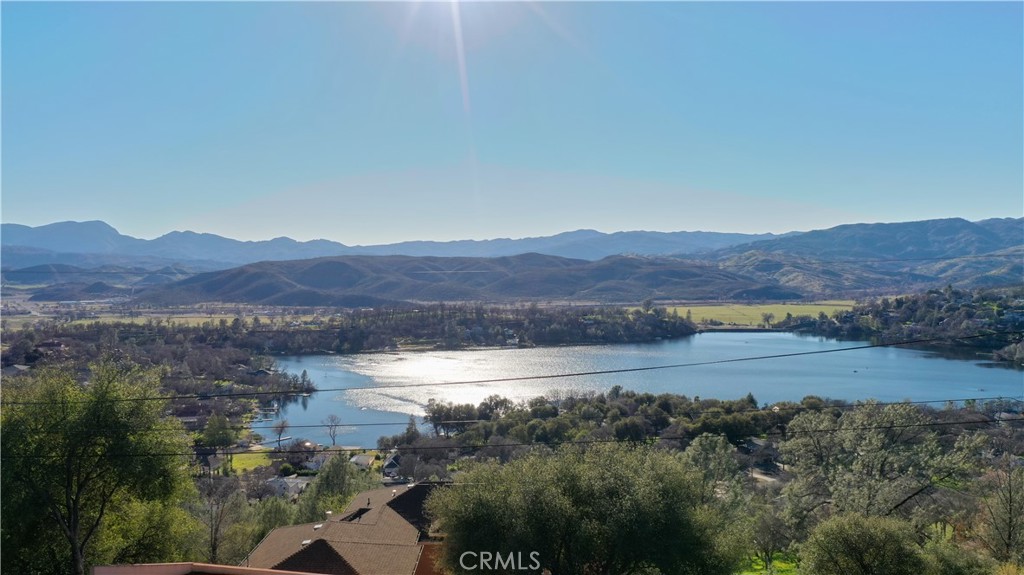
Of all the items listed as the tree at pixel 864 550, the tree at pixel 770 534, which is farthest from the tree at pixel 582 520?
the tree at pixel 770 534

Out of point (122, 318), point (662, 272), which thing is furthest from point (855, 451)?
point (662, 272)

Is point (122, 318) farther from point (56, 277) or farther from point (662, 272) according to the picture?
point (662, 272)

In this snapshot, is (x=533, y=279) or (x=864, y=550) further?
(x=533, y=279)

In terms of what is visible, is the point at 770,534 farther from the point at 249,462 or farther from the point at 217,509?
the point at 249,462

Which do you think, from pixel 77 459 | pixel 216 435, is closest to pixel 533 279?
pixel 216 435

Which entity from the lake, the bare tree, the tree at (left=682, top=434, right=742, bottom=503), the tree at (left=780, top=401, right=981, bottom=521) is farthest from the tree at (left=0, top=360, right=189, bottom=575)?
the lake

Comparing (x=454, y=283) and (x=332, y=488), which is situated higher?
(x=454, y=283)
